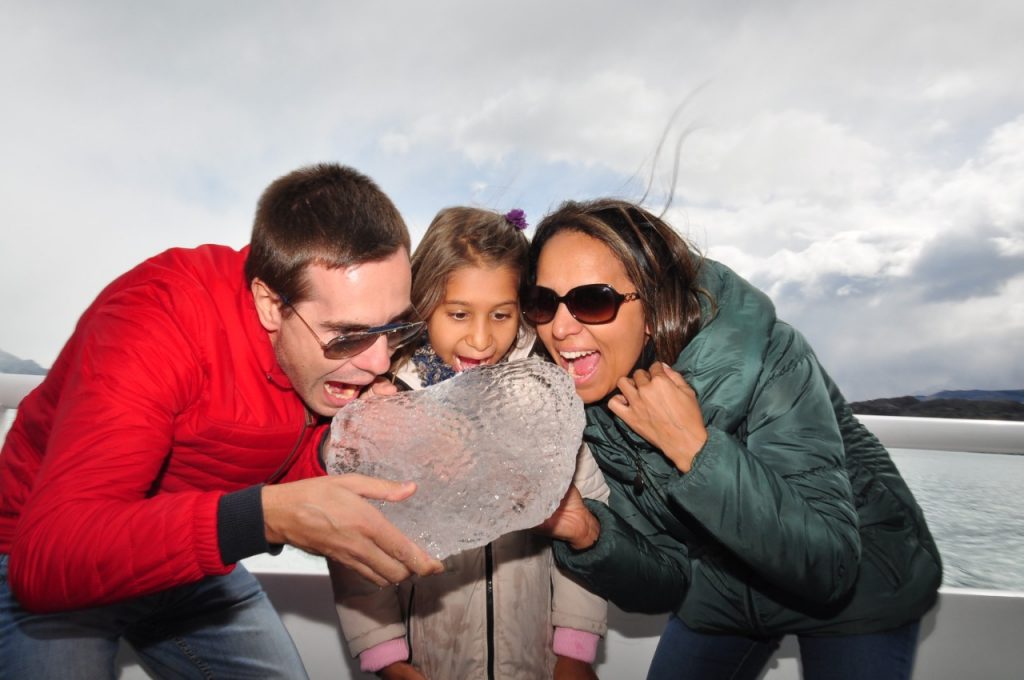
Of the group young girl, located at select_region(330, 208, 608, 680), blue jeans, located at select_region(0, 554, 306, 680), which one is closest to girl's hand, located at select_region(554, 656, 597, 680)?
young girl, located at select_region(330, 208, 608, 680)

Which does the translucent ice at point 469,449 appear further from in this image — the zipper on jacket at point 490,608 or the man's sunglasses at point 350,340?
the zipper on jacket at point 490,608

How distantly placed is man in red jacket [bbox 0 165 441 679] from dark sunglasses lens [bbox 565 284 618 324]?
1.44ft

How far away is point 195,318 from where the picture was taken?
1509mm

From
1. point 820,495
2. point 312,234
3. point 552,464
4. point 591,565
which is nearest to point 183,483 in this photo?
point 312,234

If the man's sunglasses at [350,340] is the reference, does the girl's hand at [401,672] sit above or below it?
below

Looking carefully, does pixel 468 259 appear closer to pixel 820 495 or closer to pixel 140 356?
pixel 140 356

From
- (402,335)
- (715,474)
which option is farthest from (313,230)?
(715,474)

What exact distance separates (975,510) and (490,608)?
3.75 m

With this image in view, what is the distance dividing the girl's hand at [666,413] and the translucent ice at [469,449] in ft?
0.74

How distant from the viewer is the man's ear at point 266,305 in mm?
1623

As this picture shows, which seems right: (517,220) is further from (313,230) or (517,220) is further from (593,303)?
(313,230)

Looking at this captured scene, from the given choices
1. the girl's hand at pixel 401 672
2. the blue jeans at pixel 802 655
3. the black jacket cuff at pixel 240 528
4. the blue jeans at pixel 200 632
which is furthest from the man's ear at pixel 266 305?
the blue jeans at pixel 802 655

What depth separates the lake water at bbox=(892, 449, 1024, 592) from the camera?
12.0 feet

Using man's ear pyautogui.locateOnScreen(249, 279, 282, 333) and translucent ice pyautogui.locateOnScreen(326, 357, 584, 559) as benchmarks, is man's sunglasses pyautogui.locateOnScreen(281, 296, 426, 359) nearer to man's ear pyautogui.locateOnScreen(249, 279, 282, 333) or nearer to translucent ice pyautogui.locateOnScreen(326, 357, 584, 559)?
man's ear pyautogui.locateOnScreen(249, 279, 282, 333)
